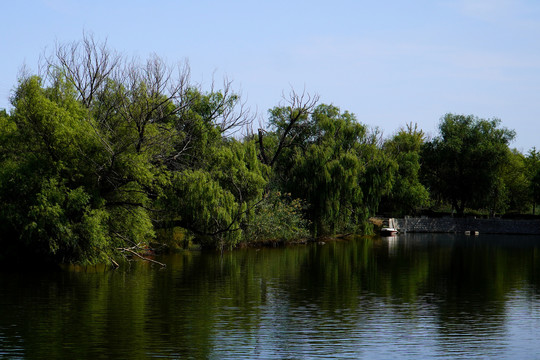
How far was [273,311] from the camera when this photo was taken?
77.6 ft

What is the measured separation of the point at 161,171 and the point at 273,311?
584 inches

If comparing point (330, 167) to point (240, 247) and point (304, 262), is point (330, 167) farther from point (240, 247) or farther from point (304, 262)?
point (304, 262)

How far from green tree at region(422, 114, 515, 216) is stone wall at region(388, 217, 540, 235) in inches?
88.0

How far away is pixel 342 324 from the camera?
834 inches

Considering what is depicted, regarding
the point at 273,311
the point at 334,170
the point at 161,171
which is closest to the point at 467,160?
the point at 334,170

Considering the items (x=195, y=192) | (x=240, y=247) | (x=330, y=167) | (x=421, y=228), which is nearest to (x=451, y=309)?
(x=195, y=192)

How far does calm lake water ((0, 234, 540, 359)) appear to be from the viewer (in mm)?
17562

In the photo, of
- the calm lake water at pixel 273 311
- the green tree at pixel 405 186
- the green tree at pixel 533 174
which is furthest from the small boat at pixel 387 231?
the calm lake water at pixel 273 311

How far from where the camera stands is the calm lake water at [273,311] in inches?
691

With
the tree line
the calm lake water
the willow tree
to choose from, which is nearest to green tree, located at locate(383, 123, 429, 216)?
the tree line

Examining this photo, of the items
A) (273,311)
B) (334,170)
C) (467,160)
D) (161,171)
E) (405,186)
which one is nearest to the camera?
(273,311)

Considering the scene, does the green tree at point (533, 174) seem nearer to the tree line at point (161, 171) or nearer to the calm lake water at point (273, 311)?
the tree line at point (161, 171)

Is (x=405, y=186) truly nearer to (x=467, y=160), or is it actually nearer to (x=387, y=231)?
(x=387, y=231)

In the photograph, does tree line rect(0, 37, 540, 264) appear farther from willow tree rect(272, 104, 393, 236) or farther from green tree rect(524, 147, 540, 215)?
green tree rect(524, 147, 540, 215)
